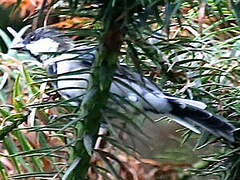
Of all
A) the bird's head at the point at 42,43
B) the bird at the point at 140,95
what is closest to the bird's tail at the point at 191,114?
the bird at the point at 140,95

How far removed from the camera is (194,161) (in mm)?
899

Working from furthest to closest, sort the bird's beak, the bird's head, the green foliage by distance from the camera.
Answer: the bird's beak → the bird's head → the green foliage

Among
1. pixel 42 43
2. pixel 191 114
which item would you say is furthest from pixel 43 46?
pixel 191 114

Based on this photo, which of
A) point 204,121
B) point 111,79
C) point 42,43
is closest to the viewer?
point 111,79

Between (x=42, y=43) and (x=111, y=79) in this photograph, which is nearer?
(x=111, y=79)

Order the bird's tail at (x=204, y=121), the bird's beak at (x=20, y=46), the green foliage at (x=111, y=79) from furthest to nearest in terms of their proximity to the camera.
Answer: the bird's beak at (x=20, y=46) → the bird's tail at (x=204, y=121) → the green foliage at (x=111, y=79)

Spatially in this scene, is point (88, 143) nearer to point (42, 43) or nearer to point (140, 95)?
point (140, 95)

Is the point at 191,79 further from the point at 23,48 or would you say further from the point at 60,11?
the point at 23,48

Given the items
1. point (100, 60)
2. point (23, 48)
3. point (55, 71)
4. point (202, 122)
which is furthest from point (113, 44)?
point (23, 48)

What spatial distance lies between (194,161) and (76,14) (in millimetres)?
564

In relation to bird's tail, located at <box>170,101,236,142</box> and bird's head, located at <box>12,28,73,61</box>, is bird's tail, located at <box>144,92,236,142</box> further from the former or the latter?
bird's head, located at <box>12,28,73,61</box>

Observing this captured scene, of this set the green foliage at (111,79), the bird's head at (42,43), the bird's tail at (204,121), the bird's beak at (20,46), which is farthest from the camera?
the bird's beak at (20,46)

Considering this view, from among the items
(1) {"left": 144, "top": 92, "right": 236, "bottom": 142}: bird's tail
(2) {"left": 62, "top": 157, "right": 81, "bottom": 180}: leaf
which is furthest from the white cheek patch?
(2) {"left": 62, "top": 157, "right": 81, "bottom": 180}: leaf

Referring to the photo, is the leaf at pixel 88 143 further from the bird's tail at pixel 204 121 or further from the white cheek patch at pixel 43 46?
the white cheek patch at pixel 43 46
